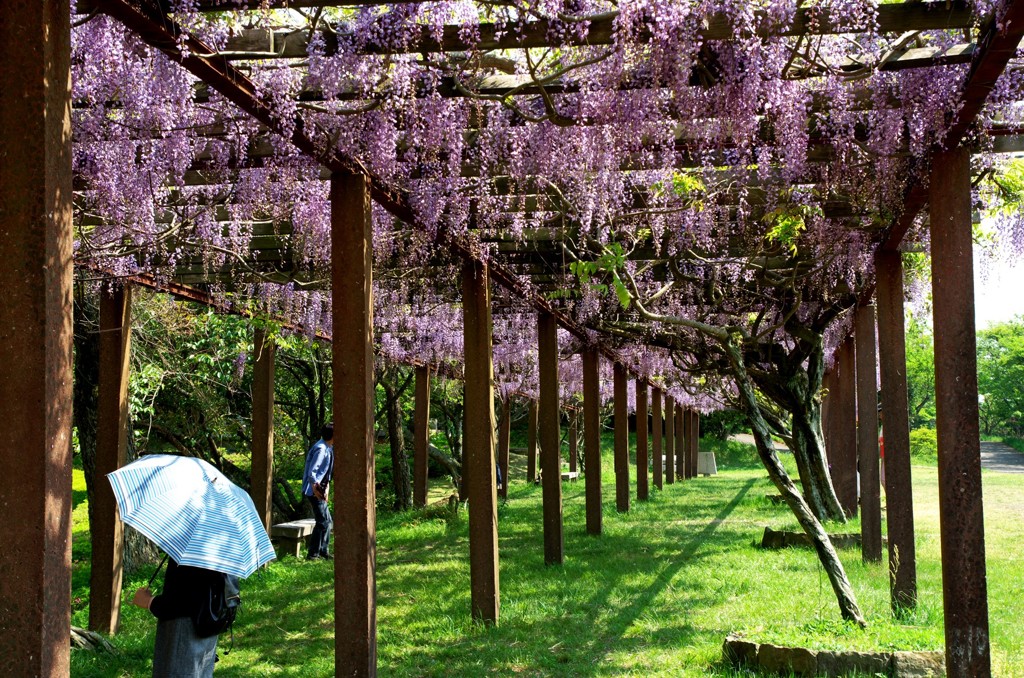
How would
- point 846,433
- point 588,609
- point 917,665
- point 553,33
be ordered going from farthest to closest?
point 846,433, point 588,609, point 917,665, point 553,33

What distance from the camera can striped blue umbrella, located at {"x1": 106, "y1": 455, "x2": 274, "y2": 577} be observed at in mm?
3469

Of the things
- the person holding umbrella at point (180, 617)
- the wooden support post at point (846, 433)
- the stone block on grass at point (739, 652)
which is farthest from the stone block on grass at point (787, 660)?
the wooden support post at point (846, 433)

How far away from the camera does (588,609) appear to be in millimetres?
6922

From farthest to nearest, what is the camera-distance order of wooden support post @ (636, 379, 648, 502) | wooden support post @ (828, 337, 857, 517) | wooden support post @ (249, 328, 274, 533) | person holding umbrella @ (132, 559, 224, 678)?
wooden support post @ (636, 379, 648, 502), wooden support post @ (828, 337, 857, 517), wooden support post @ (249, 328, 274, 533), person holding umbrella @ (132, 559, 224, 678)

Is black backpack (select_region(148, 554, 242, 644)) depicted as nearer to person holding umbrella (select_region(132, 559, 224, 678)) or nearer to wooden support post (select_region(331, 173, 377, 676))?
person holding umbrella (select_region(132, 559, 224, 678))


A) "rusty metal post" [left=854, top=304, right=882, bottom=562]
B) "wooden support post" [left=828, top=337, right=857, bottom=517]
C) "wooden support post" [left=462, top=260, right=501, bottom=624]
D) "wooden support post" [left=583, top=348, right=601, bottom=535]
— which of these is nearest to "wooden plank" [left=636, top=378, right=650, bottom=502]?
"wooden support post" [left=828, top=337, right=857, bottom=517]

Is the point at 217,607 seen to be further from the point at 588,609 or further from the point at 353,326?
the point at 588,609

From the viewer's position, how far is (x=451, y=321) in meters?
12.0

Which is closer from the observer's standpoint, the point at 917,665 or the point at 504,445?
the point at 917,665

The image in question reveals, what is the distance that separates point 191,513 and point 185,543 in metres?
0.19

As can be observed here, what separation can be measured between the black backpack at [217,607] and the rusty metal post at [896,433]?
14.2 ft

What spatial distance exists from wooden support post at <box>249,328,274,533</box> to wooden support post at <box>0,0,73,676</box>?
6.66 m

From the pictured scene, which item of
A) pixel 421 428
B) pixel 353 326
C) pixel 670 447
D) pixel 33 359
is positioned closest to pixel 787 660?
pixel 353 326

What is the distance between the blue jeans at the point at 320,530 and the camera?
935 cm
